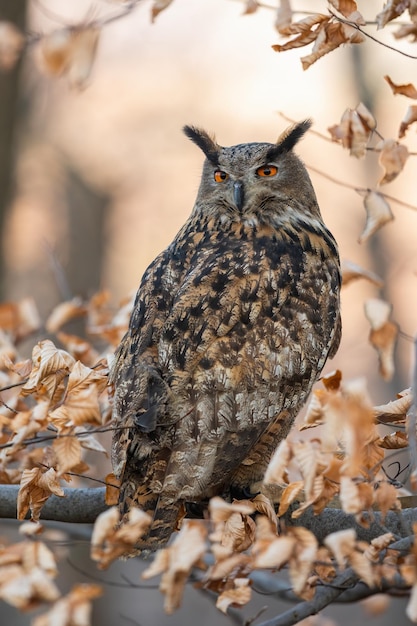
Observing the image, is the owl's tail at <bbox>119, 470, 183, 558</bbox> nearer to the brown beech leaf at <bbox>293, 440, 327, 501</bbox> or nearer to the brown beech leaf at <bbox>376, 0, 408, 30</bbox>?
the brown beech leaf at <bbox>293, 440, 327, 501</bbox>

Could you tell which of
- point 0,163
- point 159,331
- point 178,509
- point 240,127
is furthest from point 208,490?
point 240,127

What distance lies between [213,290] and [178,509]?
0.99 meters

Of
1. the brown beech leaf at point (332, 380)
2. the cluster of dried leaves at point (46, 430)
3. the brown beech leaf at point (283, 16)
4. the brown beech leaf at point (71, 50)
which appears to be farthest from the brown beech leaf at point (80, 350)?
the brown beech leaf at point (283, 16)

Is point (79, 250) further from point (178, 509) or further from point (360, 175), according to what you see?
point (178, 509)

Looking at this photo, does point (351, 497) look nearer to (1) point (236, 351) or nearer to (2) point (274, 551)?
(2) point (274, 551)

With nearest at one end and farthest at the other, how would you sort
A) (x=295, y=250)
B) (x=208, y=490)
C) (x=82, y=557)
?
(x=208, y=490), (x=295, y=250), (x=82, y=557)

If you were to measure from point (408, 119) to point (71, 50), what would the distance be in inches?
56.0

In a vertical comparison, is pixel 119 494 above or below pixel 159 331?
below

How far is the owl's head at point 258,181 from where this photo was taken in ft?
14.3

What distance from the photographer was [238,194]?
4324mm

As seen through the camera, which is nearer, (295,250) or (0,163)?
(295,250)

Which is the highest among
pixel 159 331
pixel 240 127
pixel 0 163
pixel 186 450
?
pixel 159 331

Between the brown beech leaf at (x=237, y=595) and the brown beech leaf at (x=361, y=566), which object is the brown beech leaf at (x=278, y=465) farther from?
the brown beech leaf at (x=237, y=595)

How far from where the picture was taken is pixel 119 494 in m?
3.46
